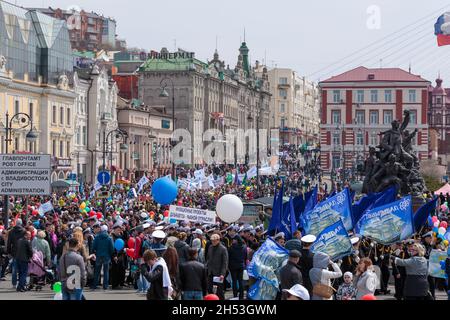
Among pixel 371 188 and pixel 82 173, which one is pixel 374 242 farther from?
pixel 82 173

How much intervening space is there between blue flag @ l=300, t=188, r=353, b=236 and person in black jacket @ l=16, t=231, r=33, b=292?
508cm

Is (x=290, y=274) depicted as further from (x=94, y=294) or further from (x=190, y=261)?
(x=94, y=294)

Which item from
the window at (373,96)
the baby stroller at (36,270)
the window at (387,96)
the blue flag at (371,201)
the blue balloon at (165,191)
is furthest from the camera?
the window at (387,96)


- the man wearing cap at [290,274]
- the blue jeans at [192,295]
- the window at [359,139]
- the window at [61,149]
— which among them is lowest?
the blue jeans at [192,295]

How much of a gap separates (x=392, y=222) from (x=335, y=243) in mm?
3134

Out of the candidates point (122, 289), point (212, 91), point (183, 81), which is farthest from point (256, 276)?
point (212, 91)

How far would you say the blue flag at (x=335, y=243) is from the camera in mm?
15633

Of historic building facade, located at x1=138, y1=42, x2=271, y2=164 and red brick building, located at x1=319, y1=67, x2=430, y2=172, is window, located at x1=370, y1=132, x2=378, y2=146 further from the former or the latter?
historic building facade, located at x1=138, y1=42, x2=271, y2=164

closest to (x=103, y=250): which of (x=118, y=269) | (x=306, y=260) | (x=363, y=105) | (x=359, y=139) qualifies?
(x=118, y=269)

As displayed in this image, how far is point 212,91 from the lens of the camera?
124875mm

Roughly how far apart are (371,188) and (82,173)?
164 ft

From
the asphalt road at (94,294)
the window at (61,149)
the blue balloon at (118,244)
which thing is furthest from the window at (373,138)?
the blue balloon at (118,244)

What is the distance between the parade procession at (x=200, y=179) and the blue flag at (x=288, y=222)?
0.10m

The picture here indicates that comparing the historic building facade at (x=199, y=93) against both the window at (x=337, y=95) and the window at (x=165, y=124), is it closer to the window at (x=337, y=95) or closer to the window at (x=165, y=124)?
the window at (x=165, y=124)
